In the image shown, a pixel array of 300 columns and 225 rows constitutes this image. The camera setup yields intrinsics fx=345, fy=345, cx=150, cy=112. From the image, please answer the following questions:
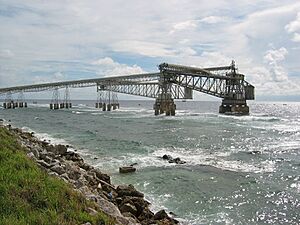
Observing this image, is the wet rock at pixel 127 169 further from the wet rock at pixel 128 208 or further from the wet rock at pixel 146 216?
the wet rock at pixel 128 208

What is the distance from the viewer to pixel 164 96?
7838cm

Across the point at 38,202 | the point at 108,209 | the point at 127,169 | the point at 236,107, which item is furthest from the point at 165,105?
the point at 38,202

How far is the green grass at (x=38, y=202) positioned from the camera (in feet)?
24.9

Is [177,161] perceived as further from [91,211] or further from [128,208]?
[91,211]

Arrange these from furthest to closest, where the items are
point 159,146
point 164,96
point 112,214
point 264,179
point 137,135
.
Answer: point 164,96 → point 137,135 → point 159,146 → point 264,179 → point 112,214

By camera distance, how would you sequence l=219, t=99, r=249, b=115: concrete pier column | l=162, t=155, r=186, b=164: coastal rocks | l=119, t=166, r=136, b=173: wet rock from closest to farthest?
l=119, t=166, r=136, b=173: wet rock < l=162, t=155, r=186, b=164: coastal rocks < l=219, t=99, r=249, b=115: concrete pier column

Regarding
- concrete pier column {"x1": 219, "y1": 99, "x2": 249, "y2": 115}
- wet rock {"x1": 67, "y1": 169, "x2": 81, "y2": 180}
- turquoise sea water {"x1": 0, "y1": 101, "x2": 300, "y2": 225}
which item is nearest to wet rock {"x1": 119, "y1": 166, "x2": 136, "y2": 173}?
turquoise sea water {"x1": 0, "y1": 101, "x2": 300, "y2": 225}

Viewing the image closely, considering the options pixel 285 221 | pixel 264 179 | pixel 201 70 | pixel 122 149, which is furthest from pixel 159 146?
pixel 201 70

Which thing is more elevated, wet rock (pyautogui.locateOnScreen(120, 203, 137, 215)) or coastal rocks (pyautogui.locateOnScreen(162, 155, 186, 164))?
wet rock (pyautogui.locateOnScreen(120, 203, 137, 215))

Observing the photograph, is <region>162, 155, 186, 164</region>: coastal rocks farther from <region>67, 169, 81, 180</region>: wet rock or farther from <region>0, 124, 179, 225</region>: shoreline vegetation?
<region>0, 124, 179, 225</region>: shoreline vegetation

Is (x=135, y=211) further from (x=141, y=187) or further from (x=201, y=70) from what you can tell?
(x=201, y=70)

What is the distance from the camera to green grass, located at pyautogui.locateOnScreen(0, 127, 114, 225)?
7.59m

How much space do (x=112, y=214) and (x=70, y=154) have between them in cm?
1461

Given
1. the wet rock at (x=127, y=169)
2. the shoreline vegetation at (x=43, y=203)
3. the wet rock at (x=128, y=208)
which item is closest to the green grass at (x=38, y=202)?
the shoreline vegetation at (x=43, y=203)
